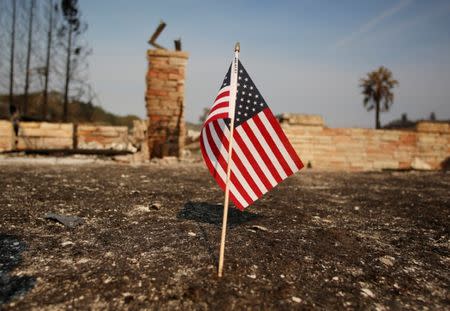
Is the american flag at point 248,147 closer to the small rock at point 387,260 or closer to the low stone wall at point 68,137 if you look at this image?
the small rock at point 387,260

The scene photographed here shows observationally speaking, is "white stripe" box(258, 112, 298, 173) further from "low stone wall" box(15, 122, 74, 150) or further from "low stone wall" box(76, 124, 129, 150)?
"low stone wall" box(15, 122, 74, 150)

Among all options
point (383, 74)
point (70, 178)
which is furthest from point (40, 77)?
point (383, 74)

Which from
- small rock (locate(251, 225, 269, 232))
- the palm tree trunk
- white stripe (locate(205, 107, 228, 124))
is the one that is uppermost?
the palm tree trunk

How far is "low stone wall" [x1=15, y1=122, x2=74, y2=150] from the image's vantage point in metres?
7.38

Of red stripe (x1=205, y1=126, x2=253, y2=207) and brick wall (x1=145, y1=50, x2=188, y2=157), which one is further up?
brick wall (x1=145, y1=50, x2=188, y2=157)

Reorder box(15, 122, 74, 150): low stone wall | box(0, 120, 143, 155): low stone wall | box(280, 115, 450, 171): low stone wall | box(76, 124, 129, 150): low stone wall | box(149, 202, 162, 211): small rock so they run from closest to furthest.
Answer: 1. box(149, 202, 162, 211): small rock
2. box(0, 120, 143, 155): low stone wall
3. box(15, 122, 74, 150): low stone wall
4. box(76, 124, 129, 150): low stone wall
5. box(280, 115, 450, 171): low stone wall

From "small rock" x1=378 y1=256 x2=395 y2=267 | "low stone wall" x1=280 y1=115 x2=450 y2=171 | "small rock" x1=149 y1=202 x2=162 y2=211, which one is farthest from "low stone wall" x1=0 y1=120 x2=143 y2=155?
"small rock" x1=378 y1=256 x2=395 y2=267

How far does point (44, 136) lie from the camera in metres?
7.53

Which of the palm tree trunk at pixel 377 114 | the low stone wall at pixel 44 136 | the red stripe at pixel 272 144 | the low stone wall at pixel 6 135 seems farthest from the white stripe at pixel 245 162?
the palm tree trunk at pixel 377 114

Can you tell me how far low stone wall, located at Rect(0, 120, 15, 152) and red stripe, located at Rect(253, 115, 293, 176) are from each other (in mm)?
7724

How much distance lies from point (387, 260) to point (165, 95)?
6.40m

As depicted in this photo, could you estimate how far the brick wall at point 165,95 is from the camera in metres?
7.27

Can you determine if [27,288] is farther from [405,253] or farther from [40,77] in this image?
[40,77]

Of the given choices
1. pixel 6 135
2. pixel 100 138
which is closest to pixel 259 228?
pixel 100 138
